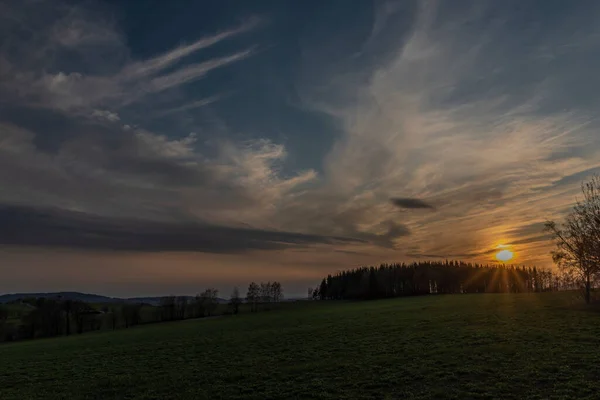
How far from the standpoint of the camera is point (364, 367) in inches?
1147

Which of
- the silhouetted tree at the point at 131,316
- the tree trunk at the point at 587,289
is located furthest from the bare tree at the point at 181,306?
the tree trunk at the point at 587,289

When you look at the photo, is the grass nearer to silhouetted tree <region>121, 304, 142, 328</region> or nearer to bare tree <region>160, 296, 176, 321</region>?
silhouetted tree <region>121, 304, 142, 328</region>

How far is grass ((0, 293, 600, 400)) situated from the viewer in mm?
22870

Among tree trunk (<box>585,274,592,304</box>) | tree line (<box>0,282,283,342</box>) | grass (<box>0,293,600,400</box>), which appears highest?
tree trunk (<box>585,274,592,304</box>)

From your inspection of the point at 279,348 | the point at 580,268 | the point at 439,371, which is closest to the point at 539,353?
the point at 439,371

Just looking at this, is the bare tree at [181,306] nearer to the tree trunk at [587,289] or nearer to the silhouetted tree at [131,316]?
the silhouetted tree at [131,316]

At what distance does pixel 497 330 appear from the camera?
40844 millimetres

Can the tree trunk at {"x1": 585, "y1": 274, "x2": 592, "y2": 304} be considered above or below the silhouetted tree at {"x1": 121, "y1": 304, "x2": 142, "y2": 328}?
above

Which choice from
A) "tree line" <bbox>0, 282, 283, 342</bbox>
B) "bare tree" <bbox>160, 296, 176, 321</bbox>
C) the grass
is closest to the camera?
the grass

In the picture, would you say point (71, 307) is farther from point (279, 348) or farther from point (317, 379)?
point (317, 379)

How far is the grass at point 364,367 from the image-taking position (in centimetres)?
2287

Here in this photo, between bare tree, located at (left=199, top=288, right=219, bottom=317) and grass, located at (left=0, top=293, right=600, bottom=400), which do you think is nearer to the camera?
grass, located at (left=0, top=293, right=600, bottom=400)

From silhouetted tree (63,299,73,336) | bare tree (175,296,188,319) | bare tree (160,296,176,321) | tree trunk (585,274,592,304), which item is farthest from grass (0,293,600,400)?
bare tree (175,296,188,319)

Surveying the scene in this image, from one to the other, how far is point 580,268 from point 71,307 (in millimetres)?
158170
